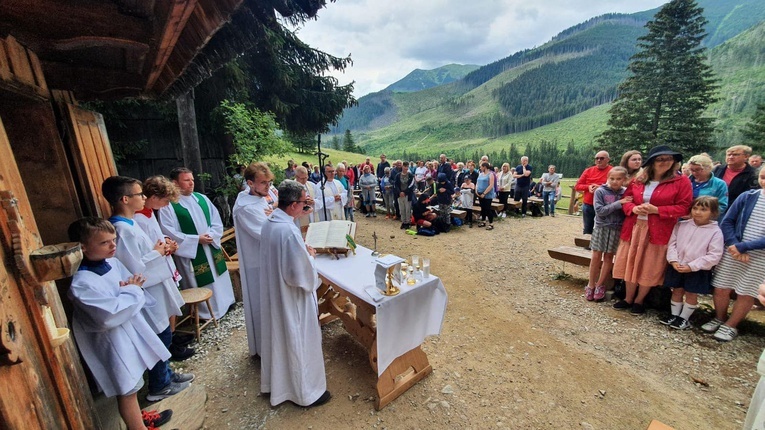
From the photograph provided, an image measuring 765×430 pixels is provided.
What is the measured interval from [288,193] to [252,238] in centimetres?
124

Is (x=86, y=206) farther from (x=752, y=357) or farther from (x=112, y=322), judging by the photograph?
(x=752, y=357)

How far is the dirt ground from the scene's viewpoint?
2.74 metres

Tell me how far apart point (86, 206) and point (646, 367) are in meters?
5.96

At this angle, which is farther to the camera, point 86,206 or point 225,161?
point 225,161

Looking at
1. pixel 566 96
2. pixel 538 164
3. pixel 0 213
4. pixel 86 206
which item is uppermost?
pixel 566 96

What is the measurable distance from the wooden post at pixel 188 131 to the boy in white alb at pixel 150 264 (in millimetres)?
4348

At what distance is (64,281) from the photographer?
2.58 meters

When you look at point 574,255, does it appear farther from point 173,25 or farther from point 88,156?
point 88,156

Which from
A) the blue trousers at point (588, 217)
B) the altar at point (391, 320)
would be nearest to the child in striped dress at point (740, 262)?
the blue trousers at point (588, 217)

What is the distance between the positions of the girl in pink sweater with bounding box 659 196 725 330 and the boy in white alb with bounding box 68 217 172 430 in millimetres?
5690

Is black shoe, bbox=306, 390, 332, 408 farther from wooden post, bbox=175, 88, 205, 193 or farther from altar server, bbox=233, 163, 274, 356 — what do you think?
wooden post, bbox=175, 88, 205, 193

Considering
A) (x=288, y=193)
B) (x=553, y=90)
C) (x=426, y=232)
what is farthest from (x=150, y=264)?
(x=553, y=90)

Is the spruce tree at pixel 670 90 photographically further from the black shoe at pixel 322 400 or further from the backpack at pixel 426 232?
the black shoe at pixel 322 400

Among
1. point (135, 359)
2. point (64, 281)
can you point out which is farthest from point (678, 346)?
point (64, 281)
